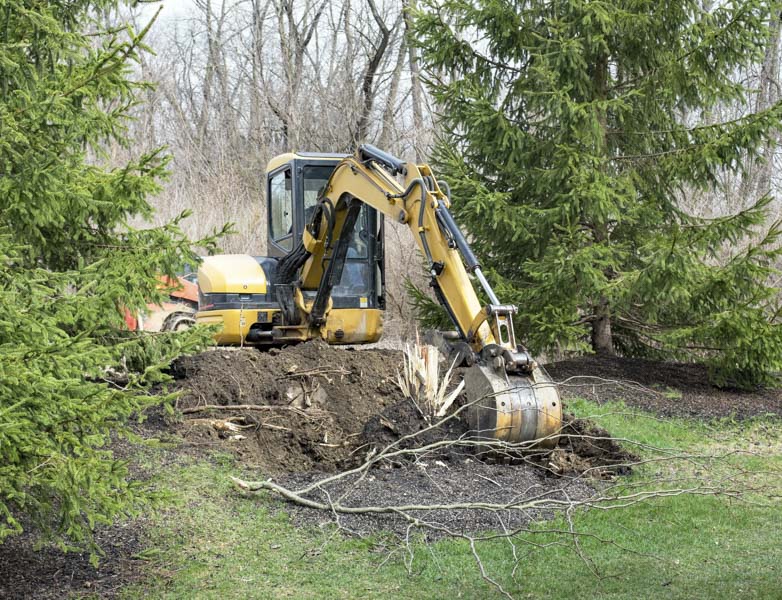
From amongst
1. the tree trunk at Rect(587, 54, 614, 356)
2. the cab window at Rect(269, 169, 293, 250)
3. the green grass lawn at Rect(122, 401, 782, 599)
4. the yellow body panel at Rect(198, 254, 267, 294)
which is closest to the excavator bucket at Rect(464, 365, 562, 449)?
the green grass lawn at Rect(122, 401, 782, 599)

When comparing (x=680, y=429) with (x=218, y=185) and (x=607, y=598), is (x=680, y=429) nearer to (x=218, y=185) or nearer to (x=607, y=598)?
(x=607, y=598)

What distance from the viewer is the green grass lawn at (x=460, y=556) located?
15.3ft

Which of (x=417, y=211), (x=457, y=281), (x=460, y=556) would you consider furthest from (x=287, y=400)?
(x=460, y=556)

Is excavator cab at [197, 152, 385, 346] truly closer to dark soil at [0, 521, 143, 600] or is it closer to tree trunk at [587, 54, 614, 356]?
tree trunk at [587, 54, 614, 356]

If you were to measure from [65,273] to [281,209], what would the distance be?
23.7 feet

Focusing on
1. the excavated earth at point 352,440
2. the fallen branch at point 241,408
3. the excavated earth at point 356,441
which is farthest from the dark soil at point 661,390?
the fallen branch at point 241,408

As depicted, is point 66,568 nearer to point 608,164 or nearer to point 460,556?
point 460,556

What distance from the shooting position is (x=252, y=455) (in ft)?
24.5

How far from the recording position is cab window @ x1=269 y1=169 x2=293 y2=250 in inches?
451

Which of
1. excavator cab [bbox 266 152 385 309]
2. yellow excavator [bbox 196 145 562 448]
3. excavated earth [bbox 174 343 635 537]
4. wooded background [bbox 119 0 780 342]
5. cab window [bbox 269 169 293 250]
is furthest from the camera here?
wooded background [bbox 119 0 780 342]

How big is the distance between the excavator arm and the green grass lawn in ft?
3.23

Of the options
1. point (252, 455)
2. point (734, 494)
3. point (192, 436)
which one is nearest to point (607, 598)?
point (734, 494)

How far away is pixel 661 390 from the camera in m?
11.0

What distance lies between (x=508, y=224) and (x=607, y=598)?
759cm
